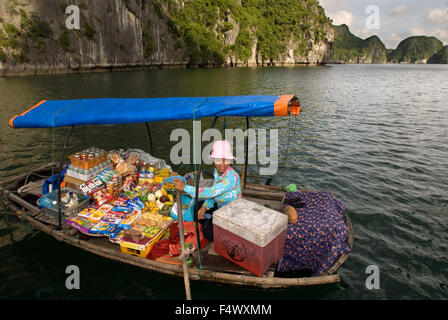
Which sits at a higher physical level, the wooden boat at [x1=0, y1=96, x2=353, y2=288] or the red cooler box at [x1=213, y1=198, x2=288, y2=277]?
the red cooler box at [x1=213, y1=198, x2=288, y2=277]

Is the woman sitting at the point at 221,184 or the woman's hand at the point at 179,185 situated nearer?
the woman's hand at the point at 179,185

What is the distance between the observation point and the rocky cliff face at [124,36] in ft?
158

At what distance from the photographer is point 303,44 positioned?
143625mm

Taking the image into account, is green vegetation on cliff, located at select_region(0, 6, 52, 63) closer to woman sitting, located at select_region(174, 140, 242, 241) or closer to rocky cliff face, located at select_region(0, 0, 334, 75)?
rocky cliff face, located at select_region(0, 0, 334, 75)

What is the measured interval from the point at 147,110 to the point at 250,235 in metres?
3.56

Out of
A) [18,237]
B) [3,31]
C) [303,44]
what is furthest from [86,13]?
[303,44]

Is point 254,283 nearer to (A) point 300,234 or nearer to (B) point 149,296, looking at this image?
(A) point 300,234

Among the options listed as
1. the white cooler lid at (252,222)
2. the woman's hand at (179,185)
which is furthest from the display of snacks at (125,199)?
the white cooler lid at (252,222)

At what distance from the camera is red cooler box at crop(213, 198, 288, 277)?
14.5 feet

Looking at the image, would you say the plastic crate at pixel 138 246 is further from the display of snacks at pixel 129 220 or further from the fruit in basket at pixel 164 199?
the fruit in basket at pixel 164 199
